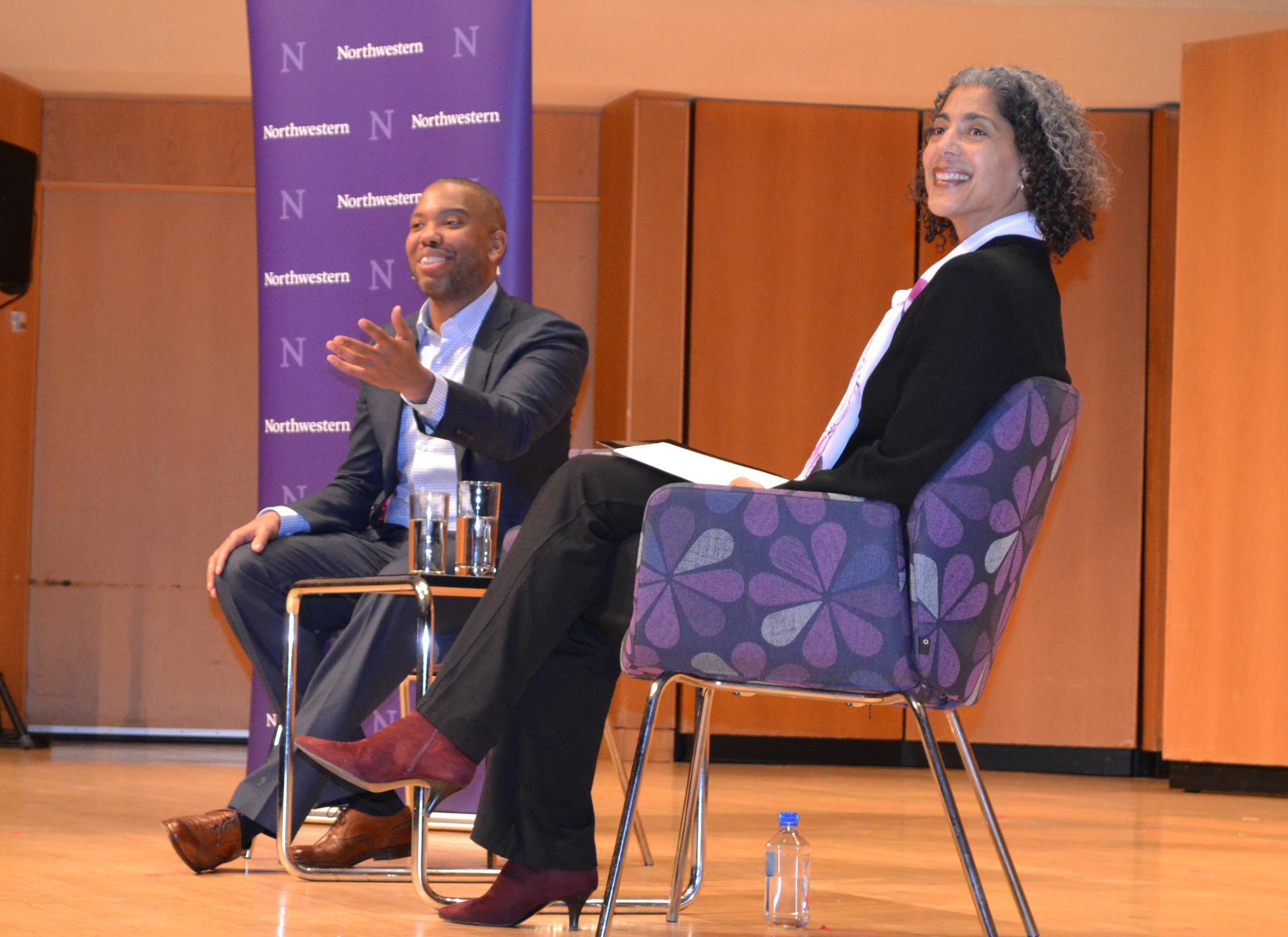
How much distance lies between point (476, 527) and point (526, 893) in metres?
0.62

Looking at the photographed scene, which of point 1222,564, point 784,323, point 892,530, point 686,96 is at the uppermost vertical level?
point 686,96

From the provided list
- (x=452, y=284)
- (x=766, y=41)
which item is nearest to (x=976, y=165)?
(x=452, y=284)

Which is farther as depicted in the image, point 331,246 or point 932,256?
point 932,256

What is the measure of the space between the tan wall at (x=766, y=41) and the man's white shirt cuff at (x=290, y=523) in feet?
10.4

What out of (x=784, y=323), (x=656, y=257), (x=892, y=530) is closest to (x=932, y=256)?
(x=784, y=323)

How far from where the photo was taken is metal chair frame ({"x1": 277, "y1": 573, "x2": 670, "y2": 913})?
2289 millimetres

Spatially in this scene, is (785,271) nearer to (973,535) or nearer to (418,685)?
(418,685)

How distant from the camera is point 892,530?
1.93 metres

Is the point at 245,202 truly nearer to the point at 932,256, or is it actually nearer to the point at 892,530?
the point at 932,256

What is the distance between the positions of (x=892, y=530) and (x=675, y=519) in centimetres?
28

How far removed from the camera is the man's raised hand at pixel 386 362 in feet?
7.73

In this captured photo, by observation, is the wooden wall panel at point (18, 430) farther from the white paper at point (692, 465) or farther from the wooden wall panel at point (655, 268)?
the white paper at point (692, 465)

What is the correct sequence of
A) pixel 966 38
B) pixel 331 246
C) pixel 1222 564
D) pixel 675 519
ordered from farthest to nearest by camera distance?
pixel 966 38 → pixel 1222 564 → pixel 331 246 → pixel 675 519

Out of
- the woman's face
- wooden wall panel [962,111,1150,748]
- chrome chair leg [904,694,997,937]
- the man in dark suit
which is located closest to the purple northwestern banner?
the man in dark suit
